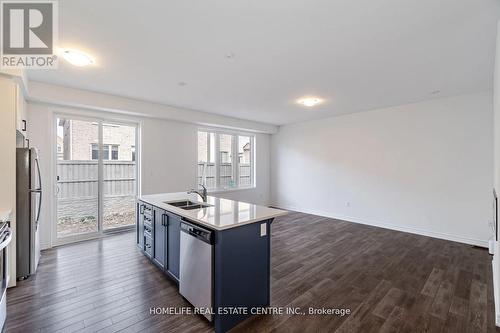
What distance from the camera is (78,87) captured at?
3779 mm

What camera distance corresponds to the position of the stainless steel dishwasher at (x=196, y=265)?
1.99 m

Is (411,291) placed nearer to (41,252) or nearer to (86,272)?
(86,272)

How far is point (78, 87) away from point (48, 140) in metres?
1.07

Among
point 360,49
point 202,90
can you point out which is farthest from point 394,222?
point 202,90

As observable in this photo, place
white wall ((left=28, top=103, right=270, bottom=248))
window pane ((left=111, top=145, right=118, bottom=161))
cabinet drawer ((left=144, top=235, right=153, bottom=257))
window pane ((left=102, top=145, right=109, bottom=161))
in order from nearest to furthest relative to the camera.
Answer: cabinet drawer ((left=144, top=235, right=153, bottom=257)) < white wall ((left=28, top=103, right=270, bottom=248)) < window pane ((left=102, top=145, right=109, bottom=161)) < window pane ((left=111, top=145, right=118, bottom=161))

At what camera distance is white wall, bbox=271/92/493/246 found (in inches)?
160

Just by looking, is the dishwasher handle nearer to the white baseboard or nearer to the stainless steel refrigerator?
the stainless steel refrigerator

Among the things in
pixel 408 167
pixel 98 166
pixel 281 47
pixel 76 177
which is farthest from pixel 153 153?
pixel 408 167

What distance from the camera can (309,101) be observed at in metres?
4.49

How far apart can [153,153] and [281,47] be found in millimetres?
3797

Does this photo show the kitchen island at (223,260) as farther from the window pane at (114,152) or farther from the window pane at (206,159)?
the window pane at (206,159)

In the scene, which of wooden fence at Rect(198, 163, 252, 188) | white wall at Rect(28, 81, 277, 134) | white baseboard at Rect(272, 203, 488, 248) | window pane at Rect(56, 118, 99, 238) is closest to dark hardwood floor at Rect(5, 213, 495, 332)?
white baseboard at Rect(272, 203, 488, 248)

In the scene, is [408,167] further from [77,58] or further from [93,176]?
[93,176]

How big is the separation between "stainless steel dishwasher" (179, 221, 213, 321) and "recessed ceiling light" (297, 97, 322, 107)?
3363 millimetres
